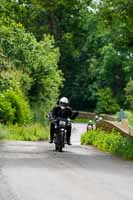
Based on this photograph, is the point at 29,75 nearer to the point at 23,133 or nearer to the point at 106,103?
the point at 23,133

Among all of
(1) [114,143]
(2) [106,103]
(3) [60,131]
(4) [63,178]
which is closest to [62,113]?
(3) [60,131]

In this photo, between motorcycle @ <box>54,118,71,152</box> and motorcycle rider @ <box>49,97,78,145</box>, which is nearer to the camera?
motorcycle @ <box>54,118,71,152</box>

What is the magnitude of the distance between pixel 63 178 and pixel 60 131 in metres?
7.89

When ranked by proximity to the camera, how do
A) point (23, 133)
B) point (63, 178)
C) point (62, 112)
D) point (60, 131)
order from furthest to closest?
point (23, 133) < point (62, 112) < point (60, 131) < point (63, 178)

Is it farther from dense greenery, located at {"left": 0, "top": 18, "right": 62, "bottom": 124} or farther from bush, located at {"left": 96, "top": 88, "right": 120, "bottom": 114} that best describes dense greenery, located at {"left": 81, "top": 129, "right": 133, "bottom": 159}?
bush, located at {"left": 96, "top": 88, "right": 120, "bottom": 114}

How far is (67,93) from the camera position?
88.9 metres

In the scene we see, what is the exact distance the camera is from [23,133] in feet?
125

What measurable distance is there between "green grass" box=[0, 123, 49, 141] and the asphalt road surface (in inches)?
650

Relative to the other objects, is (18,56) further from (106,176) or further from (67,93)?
(67,93)

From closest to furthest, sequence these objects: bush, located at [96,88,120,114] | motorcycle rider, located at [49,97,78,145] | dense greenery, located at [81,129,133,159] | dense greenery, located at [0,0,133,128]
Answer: dense greenery, located at [81,129,133,159]
motorcycle rider, located at [49,97,78,145]
dense greenery, located at [0,0,133,128]
bush, located at [96,88,120,114]

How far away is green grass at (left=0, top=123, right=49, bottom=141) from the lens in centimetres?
3550

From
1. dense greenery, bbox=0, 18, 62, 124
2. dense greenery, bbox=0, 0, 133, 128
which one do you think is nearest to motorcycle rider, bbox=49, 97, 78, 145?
dense greenery, bbox=0, 0, 133, 128

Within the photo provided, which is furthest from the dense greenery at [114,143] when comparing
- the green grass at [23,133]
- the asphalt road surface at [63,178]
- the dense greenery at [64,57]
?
the green grass at [23,133]

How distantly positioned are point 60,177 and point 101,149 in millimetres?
11475
